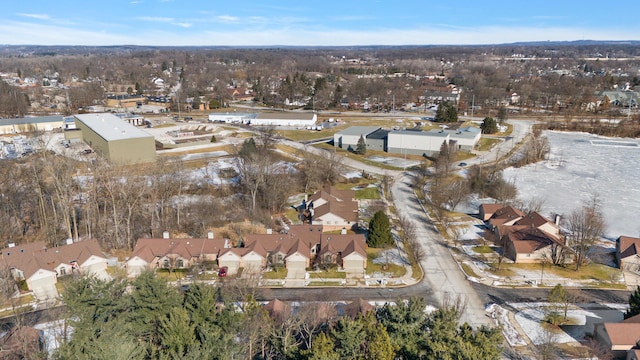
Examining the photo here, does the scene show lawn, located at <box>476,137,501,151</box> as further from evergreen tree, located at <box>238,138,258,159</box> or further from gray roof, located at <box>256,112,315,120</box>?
evergreen tree, located at <box>238,138,258,159</box>

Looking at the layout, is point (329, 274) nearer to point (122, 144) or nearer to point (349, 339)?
point (349, 339)

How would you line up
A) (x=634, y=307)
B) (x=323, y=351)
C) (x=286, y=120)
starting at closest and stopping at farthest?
1. (x=323, y=351)
2. (x=634, y=307)
3. (x=286, y=120)

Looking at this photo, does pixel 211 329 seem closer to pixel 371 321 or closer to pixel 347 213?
pixel 371 321

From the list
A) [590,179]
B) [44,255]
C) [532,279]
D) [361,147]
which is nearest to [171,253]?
[44,255]

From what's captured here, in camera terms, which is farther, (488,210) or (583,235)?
(488,210)

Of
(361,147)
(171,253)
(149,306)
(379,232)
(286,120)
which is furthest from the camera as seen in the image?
(286,120)

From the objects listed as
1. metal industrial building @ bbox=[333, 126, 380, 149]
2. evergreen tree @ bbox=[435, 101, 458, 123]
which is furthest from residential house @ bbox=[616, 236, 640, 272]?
evergreen tree @ bbox=[435, 101, 458, 123]
